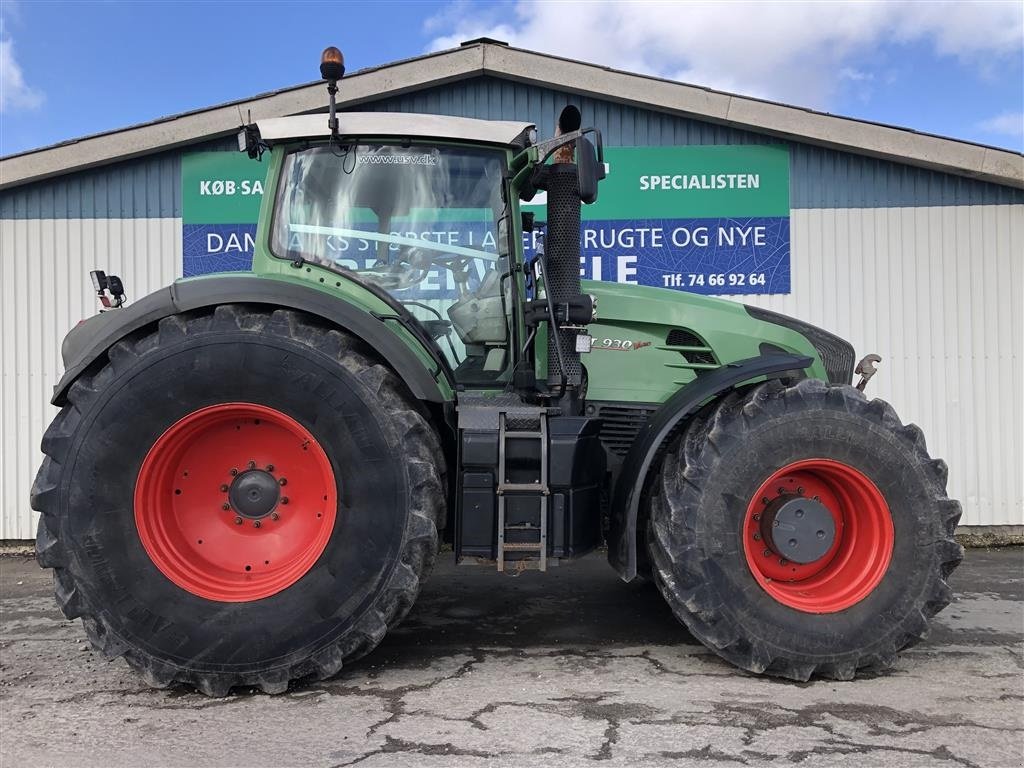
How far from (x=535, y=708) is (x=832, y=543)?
5.20ft

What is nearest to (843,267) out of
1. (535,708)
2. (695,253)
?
(695,253)

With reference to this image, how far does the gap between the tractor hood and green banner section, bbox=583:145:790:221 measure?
10.7ft

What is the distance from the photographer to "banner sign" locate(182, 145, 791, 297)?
23.8 feet

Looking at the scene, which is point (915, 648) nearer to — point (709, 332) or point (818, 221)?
point (709, 332)

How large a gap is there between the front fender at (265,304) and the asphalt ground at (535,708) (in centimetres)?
130

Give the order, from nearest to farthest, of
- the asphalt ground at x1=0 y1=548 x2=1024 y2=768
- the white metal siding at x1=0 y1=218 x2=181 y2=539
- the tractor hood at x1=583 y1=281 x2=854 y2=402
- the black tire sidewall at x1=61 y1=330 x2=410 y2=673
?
1. the asphalt ground at x1=0 y1=548 x2=1024 y2=768
2. the black tire sidewall at x1=61 y1=330 x2=410 y2=673
3. the tractor hood at x1=583 y1=281 x2=854 y2=402
4. the white metal siding at x1=0 y1=218 x2=181 y2=539

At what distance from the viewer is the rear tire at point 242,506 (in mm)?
3209

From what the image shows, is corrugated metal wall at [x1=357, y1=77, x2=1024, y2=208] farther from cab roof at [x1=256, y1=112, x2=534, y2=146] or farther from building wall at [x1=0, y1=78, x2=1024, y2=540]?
cab roof at [x1=256, y1=112, x2=534, y2=146]

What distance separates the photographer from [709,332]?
414cm

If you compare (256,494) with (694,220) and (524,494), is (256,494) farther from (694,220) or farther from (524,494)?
(694,220)

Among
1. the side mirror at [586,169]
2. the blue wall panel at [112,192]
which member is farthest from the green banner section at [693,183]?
the side mirror at [586,169]

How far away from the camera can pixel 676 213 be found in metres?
7.27

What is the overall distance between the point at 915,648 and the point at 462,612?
8.16 feet

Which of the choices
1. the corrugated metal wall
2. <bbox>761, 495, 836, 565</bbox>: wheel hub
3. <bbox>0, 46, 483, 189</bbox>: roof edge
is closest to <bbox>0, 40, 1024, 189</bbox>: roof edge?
<bbox>0, 46, 483, 189</bbox>: roof edge
